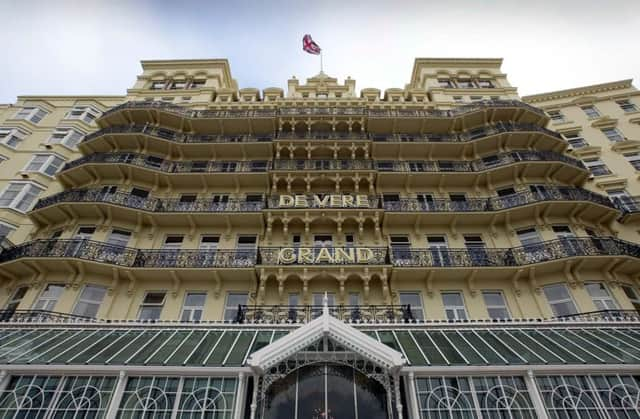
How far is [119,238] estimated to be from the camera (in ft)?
64.1

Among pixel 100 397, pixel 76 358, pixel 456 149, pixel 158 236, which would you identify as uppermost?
pixel 456 149

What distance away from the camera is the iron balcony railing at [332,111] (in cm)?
2433

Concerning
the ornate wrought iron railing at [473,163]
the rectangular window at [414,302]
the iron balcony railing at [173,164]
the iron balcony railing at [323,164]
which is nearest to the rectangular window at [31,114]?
the iron balcony railing at [173,164]

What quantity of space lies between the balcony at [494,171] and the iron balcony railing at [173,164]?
324 inches

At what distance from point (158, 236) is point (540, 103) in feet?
102

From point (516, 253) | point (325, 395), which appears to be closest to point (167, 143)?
point (325, 395)

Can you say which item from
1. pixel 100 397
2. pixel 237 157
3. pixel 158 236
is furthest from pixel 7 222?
pixel 100 397

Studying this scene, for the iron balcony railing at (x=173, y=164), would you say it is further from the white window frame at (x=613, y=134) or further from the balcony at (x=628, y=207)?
the white window frame at (x=613, y=134)

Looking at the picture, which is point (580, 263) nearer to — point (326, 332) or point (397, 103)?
point (326, 332)

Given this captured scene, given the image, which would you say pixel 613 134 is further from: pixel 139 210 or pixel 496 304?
pixel 139 210

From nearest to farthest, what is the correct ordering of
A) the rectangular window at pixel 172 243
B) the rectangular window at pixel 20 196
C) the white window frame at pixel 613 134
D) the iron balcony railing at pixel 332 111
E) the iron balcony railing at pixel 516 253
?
1. the iron balcony railing at pixel 516 253
2. the rectangular window at pixel 172 243
3. the rectangular window at pixel 20 196
4. the iron balcony railing at pixel 332 111
5. the white window frame at pixel 613 134

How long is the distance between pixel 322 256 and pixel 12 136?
83.0 feet

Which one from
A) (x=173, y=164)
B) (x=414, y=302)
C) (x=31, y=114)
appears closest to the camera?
(x=414, y=302)

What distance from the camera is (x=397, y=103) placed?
90.2 feet
